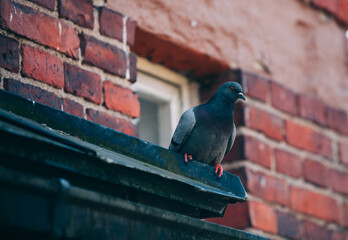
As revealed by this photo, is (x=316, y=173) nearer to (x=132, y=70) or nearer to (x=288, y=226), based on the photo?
(x=288, y=226)

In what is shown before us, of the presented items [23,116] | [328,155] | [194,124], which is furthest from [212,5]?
[23,116]

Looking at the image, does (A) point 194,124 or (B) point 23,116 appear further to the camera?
(A) point 194,124

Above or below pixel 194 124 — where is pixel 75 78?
above

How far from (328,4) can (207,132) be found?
4.38ft

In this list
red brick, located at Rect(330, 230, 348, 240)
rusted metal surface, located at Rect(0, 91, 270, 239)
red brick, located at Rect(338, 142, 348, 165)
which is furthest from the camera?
red brick, located at Rect(338, 142, 348, 165)

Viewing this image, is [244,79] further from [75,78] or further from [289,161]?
[75,78]

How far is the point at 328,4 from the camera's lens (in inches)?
133

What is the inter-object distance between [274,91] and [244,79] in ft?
0.64

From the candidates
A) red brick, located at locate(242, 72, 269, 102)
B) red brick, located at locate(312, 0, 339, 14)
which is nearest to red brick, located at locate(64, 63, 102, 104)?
red brick, located at locate(242, 72, 269, 102)

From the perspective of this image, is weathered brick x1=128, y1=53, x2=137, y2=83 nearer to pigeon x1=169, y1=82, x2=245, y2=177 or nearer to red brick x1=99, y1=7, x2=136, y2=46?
red brick x1=99, y1=7, x2=136, y2=46

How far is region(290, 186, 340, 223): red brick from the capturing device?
2826 mm

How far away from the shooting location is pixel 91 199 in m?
1.18

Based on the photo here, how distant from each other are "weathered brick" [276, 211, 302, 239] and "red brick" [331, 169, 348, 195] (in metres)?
0.38

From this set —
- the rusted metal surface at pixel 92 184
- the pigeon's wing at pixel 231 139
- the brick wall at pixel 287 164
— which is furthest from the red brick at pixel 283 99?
the rusted metal surface at pixel 92 184
